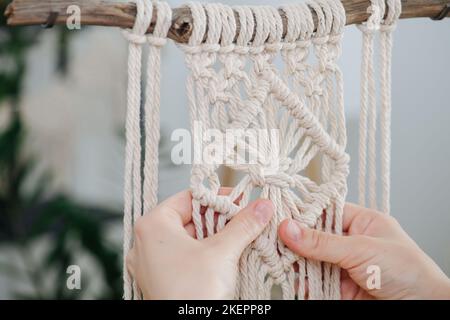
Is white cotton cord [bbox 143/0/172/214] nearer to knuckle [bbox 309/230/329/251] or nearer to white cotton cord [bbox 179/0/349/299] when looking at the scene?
white cotton cord [bbox 179/0/349/299]

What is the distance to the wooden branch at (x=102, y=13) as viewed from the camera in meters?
0.63

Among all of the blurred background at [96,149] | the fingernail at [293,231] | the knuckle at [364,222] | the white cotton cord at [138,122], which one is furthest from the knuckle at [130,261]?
the blurred background at [96,149]

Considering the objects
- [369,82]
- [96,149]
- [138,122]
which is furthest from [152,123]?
[96,149]

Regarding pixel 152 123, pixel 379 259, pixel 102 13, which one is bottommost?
pixel 379 259

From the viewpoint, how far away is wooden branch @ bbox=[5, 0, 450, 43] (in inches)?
25.0

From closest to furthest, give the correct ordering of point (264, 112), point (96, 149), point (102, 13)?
point (102, 13)
point (264, 112)
point (96, 149)

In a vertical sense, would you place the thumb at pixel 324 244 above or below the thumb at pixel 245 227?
below

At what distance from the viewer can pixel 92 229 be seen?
4.17 feet

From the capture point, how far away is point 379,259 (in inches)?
29.5

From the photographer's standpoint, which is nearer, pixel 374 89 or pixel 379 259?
pixel 379 259

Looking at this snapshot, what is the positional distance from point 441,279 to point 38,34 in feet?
3.37

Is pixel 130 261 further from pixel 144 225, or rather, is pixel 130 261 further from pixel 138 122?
pixel 138 122

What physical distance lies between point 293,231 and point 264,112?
0.62 ft

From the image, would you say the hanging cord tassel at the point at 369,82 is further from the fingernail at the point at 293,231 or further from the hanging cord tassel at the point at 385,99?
the fingernail at the point at 293,231
